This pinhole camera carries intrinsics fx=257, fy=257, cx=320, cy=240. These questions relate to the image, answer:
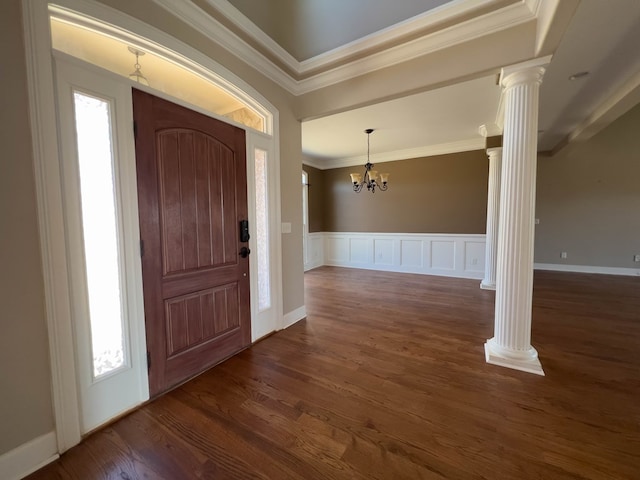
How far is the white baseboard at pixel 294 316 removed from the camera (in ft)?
10.3

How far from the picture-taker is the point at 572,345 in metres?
2.58

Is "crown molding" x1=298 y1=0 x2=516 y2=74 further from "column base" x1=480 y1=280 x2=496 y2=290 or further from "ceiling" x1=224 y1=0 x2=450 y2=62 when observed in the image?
"column base" x1=480 y1=280 x2=496 y2=290

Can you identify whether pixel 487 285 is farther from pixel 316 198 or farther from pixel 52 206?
pixel 52 206

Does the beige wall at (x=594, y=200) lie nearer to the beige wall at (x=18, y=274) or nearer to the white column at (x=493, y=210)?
the white column at (x=493, y=210)

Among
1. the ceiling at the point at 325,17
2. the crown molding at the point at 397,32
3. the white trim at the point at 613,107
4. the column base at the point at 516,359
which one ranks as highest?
the ceiling at the point at 325,17

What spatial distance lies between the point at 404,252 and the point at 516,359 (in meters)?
4.19

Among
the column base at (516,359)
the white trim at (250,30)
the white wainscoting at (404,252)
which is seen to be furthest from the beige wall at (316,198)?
the column base at (516,359)

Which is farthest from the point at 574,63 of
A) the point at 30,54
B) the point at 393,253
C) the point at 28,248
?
the point at 393,253

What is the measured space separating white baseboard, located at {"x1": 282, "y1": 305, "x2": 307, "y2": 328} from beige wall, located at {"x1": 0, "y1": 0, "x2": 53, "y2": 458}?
2.06 metres

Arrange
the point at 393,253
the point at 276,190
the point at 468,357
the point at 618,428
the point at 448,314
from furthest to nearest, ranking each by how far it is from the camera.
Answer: the point at 393,253, the point at 448,314, the point at 276,190, the point at 468,357, the point at 618,428

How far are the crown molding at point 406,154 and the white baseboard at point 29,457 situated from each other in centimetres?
624

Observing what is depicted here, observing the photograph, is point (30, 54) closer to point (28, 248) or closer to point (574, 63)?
point (28, 248)

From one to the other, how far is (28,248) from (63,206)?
0.26m

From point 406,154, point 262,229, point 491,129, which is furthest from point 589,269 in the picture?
point 262,229
